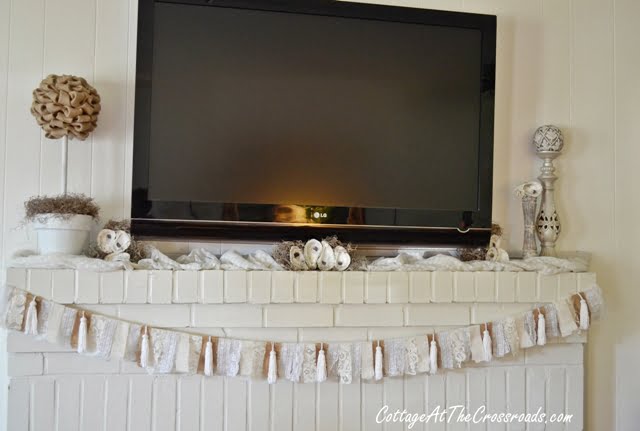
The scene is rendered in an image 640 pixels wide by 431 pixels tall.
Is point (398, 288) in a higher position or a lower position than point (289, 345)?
higher

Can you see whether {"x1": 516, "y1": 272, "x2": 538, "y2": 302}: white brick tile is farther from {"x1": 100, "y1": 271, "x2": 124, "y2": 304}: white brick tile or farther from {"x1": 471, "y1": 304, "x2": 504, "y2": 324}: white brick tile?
{"x1": 100, "y1": 271, "x2": 124, "y2": 304}: white brick tile

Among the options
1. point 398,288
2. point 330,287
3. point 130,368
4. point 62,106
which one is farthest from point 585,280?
point 62,106

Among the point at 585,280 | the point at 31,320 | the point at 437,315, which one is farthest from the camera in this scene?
the point at 585,280

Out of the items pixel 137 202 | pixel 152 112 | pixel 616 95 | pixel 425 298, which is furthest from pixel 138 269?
pixel 616 95

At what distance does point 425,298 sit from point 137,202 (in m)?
0.89

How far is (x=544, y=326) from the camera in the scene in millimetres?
1711

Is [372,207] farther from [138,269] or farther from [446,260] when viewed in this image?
[138,269]

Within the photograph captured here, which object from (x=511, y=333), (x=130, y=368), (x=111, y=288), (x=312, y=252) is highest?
(x=312, y=252)

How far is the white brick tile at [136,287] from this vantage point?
152cm

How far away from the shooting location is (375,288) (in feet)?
5.32

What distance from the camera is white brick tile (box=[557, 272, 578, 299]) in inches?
68.9

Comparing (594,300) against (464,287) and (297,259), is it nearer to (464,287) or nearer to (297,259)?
(464,287)

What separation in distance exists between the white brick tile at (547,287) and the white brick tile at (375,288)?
0.51 metres

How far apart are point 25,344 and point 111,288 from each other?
28cm
